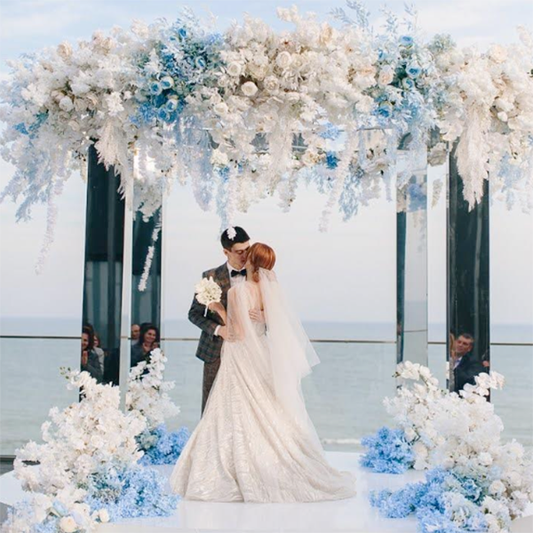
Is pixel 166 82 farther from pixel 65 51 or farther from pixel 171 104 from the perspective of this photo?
pixel 65 51

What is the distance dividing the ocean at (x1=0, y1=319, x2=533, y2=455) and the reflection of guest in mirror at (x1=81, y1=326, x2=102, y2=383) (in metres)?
1.75

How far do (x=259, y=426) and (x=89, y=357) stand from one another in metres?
1.13

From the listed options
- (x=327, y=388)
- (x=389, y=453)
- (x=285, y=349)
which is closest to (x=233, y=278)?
(x=285, y=349)

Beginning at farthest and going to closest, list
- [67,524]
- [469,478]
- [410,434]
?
[410,434], [469,478], [67,524]

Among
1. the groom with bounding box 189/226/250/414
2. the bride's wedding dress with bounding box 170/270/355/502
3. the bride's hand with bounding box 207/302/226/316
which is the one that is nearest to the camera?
the bride's wedding dress with bounding box 170/270/355/502

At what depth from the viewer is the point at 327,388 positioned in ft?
58.3

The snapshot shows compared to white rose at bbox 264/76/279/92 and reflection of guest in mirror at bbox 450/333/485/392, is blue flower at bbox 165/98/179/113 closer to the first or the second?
white rose at bbox 264/76/279/92

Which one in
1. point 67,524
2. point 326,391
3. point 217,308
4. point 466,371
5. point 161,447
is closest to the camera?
point 67,524

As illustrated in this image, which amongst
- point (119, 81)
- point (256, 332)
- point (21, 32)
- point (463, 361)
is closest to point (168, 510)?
point (256, 332)

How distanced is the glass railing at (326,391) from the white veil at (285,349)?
179cm

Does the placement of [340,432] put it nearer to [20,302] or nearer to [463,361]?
[20,302]

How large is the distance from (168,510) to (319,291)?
15.0 feet

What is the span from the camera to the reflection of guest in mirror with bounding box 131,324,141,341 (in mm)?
7465

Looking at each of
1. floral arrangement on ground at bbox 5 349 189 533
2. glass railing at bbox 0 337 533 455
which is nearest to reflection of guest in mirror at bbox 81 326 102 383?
floral arrangement on ground at bbox 5 349 189 533
